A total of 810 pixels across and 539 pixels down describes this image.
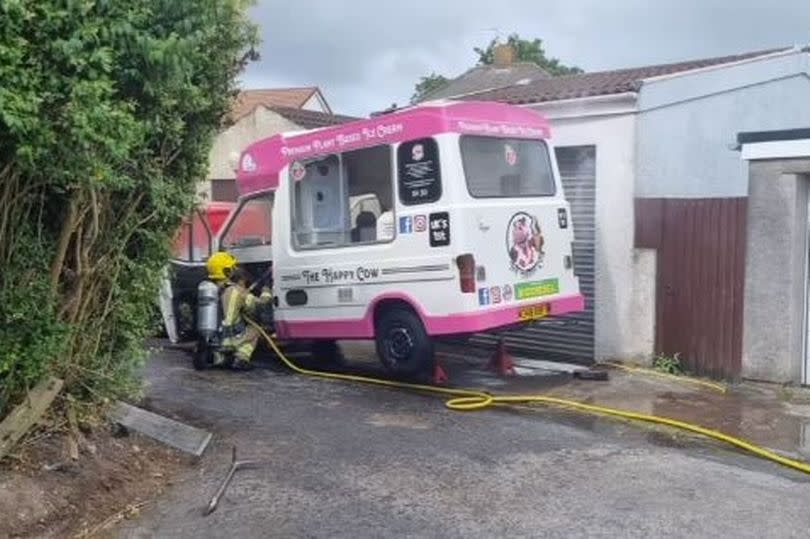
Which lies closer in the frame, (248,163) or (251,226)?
(248,163)

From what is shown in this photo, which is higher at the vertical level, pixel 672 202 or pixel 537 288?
pixel 672 202

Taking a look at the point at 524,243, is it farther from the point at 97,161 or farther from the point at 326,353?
the point at 97,161

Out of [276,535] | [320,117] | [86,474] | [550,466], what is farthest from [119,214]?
[320,117]

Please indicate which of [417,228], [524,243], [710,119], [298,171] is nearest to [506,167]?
[524,243]

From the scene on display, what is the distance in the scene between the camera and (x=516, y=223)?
30.6ft

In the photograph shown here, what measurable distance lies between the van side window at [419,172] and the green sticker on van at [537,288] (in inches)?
48.9

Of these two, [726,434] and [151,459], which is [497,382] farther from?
[151,459]

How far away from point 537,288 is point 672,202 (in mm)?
1989

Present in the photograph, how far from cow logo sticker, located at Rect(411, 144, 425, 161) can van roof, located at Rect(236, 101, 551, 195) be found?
98 millimetres

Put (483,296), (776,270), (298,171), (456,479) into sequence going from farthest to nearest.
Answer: (298,171)
(776,270)
(483,296)
(456,479)

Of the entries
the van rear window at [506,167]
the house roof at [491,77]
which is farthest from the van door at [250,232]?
the house roof at [491,77]

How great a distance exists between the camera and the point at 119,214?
6.29m

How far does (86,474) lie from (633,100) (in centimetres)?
715

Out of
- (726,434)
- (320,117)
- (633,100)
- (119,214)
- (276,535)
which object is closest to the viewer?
(276,535)
